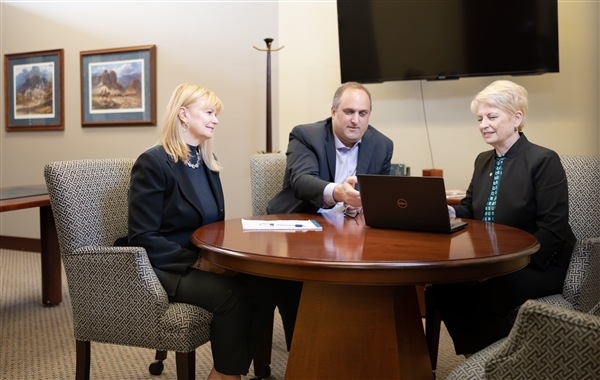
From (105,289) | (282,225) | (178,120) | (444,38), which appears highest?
(444,38)

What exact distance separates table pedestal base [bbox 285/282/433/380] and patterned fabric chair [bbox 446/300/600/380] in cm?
78

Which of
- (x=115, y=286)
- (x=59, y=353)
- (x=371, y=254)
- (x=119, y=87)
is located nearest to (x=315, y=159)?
(x=115, y=286)

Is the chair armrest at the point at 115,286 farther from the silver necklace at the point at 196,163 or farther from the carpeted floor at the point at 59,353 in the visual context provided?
the carpeted floor at the point at 59,353

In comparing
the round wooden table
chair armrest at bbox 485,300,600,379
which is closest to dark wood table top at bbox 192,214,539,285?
the round wooden table

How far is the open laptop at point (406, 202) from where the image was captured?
2.02m

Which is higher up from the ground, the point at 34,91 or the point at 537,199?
the point at 34,91

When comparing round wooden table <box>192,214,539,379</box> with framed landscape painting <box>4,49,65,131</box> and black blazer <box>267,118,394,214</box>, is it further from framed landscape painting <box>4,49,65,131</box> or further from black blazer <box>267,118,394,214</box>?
framed landscape painting <box>4,49,65,131</box>

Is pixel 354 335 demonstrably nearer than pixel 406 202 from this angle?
Yes

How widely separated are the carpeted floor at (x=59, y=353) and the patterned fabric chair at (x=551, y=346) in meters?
1.78

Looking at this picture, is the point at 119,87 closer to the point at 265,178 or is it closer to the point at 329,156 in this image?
the point at 265,178

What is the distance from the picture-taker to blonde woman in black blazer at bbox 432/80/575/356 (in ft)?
7.54

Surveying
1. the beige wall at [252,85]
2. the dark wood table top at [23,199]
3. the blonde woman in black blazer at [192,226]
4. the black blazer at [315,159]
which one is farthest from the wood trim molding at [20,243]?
the blonde woman in black blazer at [192,226]

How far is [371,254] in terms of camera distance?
1.72 meters

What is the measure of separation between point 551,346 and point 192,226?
166cm
